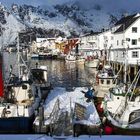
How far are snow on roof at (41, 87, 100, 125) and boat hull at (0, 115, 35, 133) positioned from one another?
1.37 meters

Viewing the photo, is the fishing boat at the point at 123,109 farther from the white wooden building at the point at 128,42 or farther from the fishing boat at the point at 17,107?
the white wooden building at the point at 128,42

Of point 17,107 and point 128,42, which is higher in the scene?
point 128,42

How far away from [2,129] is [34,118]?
297cm

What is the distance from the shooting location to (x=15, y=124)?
2725 centimetres

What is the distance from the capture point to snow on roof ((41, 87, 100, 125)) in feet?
95.1

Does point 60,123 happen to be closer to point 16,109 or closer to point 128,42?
point 16,109

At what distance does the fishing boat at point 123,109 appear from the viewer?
2692 cm

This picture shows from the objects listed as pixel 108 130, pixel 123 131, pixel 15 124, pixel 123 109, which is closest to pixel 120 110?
pixel 123 109

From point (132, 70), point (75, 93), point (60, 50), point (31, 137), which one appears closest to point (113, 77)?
point (75, 93)

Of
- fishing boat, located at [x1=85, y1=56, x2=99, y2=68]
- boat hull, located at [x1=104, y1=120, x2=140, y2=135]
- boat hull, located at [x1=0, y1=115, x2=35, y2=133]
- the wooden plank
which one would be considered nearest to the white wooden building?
fishing boat, located at [x1=85, y1=56, x2=99, y2=68]

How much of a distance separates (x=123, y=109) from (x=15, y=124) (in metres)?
7.49

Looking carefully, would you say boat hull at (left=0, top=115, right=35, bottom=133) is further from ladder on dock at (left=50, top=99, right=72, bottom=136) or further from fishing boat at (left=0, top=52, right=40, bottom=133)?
ladder on dock at (left=50, top=99, right=72, bottom=136)

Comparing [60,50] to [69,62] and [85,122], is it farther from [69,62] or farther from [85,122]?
[85,122]

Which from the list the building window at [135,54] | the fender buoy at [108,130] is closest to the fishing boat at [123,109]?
the fender buoy at [108,130]
